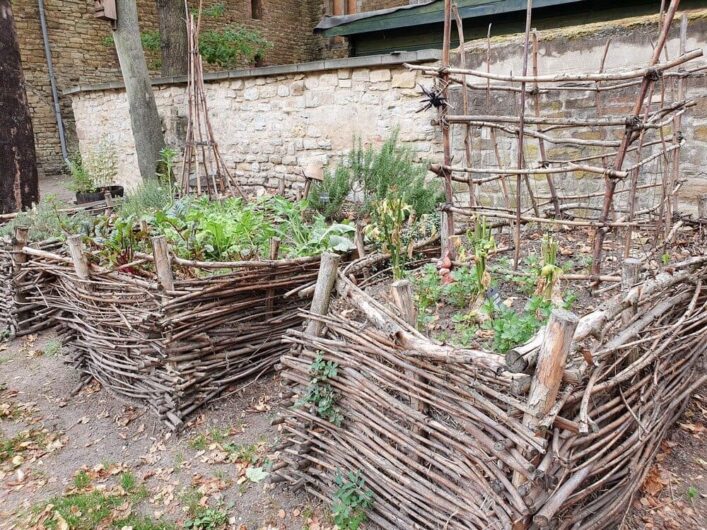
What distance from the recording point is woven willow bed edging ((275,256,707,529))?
167 centimetres

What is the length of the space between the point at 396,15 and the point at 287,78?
2833mm

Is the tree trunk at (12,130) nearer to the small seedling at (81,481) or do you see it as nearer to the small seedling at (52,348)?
the small seedling at (52,348)

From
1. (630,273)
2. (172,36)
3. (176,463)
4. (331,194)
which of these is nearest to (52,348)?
(176,463)

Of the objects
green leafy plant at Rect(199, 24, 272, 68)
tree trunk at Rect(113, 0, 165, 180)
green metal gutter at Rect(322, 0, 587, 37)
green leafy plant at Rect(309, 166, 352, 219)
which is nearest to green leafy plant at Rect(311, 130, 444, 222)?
green leafy plant at Rect(309, 166, 352, 219)

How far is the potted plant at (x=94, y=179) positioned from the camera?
688cm

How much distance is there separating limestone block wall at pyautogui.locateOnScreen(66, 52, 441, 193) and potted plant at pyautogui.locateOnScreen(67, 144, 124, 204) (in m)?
1.08

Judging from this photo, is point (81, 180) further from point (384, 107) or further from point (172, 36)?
point (384, 107)

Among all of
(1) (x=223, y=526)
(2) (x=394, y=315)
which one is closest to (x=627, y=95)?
(2) (x=394, y=315)

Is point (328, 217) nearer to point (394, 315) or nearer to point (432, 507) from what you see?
point (394, 315)

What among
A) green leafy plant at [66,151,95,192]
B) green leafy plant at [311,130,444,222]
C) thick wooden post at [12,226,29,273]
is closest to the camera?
thick wooden post at [12,226,29,273]

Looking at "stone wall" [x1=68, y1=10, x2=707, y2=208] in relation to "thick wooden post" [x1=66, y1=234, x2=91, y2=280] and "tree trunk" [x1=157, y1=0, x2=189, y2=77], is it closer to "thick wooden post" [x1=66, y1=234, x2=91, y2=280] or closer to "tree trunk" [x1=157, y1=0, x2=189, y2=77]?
"tree trunk" [x1=157, y1=0, x2=189, y2=77]

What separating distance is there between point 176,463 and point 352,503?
121 cm

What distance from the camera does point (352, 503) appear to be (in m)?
2.29

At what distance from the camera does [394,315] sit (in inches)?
81.1
